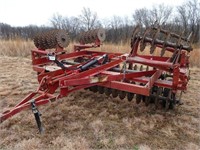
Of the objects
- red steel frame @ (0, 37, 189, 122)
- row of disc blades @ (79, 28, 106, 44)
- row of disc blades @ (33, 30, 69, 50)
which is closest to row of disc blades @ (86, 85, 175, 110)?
red steel frame @ (0, 37, 189, 122)

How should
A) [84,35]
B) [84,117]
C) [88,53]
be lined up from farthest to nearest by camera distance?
[84,35] → [88,53] → [84,117]

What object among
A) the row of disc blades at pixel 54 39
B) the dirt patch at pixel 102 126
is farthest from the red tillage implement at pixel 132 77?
the row of disc blades at pixel 54 39

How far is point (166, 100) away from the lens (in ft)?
11.2

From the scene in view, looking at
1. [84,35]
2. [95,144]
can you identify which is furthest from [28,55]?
[95,144]

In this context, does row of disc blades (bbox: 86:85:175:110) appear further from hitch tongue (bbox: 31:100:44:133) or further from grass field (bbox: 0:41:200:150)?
hitch tongue (bbox: 31:100:44:133)

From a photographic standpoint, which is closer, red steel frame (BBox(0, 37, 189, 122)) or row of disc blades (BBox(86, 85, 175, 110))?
red steel frame (BBox(0, 37, 189, 122))

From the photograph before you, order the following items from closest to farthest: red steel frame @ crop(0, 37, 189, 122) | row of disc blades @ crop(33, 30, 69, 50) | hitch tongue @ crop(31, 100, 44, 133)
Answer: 1. hitch tongue @ crop(31, 100, 44, 133)
2. red steel frame @ crop(0, 37, 189, 122)
3. row of disc blades @ crop(33, 30, 69, 50)

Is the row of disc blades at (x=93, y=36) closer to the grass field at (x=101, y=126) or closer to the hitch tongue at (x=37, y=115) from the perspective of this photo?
the grass field at (x=101, y=126)

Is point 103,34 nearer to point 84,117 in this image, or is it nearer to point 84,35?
point 84,35

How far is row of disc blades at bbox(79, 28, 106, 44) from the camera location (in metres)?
5.17

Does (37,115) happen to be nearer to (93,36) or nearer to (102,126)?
(102,126)

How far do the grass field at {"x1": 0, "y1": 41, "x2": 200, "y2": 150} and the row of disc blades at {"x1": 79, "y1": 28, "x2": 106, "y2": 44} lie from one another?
1370mm

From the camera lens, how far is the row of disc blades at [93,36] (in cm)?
517

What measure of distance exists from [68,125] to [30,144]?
2.01ft
